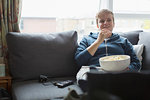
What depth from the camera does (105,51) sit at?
84.0 inches

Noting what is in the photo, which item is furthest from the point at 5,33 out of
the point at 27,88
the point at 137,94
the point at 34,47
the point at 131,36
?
the point at 137,94

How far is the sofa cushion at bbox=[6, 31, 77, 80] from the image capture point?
2.08 meters

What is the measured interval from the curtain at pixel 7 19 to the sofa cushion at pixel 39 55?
0.17 metres

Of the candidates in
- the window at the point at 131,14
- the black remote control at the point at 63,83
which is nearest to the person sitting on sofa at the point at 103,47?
the black remote control at the point at 63,83

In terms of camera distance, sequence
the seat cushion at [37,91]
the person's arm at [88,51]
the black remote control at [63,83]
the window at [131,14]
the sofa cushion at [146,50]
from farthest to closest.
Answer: the window at [131,14]
the sofa cushion at [146,50]
the person's arm at [88,51]
the black remote control at [63,83]
the seat cushion at [37,91]

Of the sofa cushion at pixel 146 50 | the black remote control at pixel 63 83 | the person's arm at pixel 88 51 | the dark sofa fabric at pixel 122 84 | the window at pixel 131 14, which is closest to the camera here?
the dark sofa fabric at pixel 122 84

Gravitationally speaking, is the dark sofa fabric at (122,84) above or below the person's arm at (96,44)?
below

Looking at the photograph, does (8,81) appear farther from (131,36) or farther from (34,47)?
(131,36)

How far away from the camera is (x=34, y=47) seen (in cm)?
212

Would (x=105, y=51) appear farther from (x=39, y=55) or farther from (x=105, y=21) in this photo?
(x=39, y=55)

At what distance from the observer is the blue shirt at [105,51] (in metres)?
2.06

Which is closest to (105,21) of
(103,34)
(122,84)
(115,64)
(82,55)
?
(103,34)

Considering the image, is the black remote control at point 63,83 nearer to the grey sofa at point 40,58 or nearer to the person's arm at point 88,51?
the grey sofa at point 40,58

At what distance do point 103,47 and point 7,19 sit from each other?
1.05m
